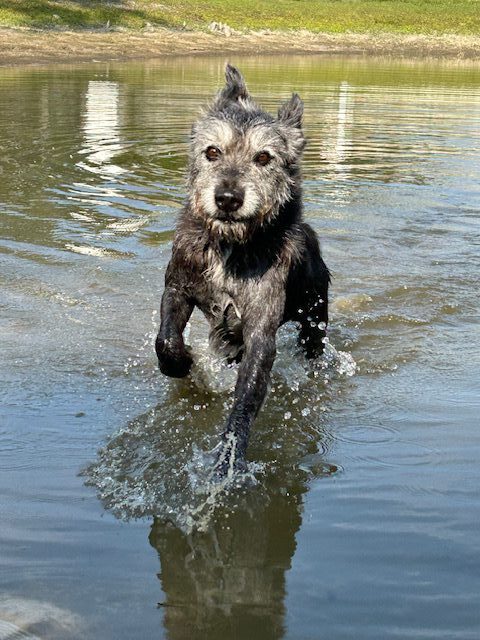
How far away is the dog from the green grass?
112 ft

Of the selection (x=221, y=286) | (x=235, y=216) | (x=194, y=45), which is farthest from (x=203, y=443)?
(x=194, y=45)

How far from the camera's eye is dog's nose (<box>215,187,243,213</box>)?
5.64m

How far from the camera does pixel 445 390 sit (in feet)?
22.6

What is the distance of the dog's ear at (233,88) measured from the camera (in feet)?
21.6

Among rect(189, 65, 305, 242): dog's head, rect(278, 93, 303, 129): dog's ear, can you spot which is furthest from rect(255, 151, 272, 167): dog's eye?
rect(278, 93, 303, 129): dog's ear

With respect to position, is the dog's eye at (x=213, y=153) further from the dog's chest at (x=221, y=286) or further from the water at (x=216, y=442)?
the water at (x=216, y=442)

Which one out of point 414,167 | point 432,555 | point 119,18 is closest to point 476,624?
point 432,555

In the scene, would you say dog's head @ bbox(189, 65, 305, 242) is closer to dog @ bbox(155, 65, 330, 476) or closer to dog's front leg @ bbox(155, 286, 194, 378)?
dog @ bbox(155, 65, 330, 476)

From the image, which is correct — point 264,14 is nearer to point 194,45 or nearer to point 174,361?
point 194,45

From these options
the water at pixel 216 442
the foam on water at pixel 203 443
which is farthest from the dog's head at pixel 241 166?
the water at pixel 216 442

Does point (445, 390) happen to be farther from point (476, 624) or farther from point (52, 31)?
point (52, 31)

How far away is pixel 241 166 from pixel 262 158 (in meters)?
0.19

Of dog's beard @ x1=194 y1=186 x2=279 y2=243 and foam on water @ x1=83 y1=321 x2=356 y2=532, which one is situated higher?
dog's beard @ x1=194 y1=186 x2=279 y2=243

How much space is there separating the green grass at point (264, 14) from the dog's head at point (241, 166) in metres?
34.3
